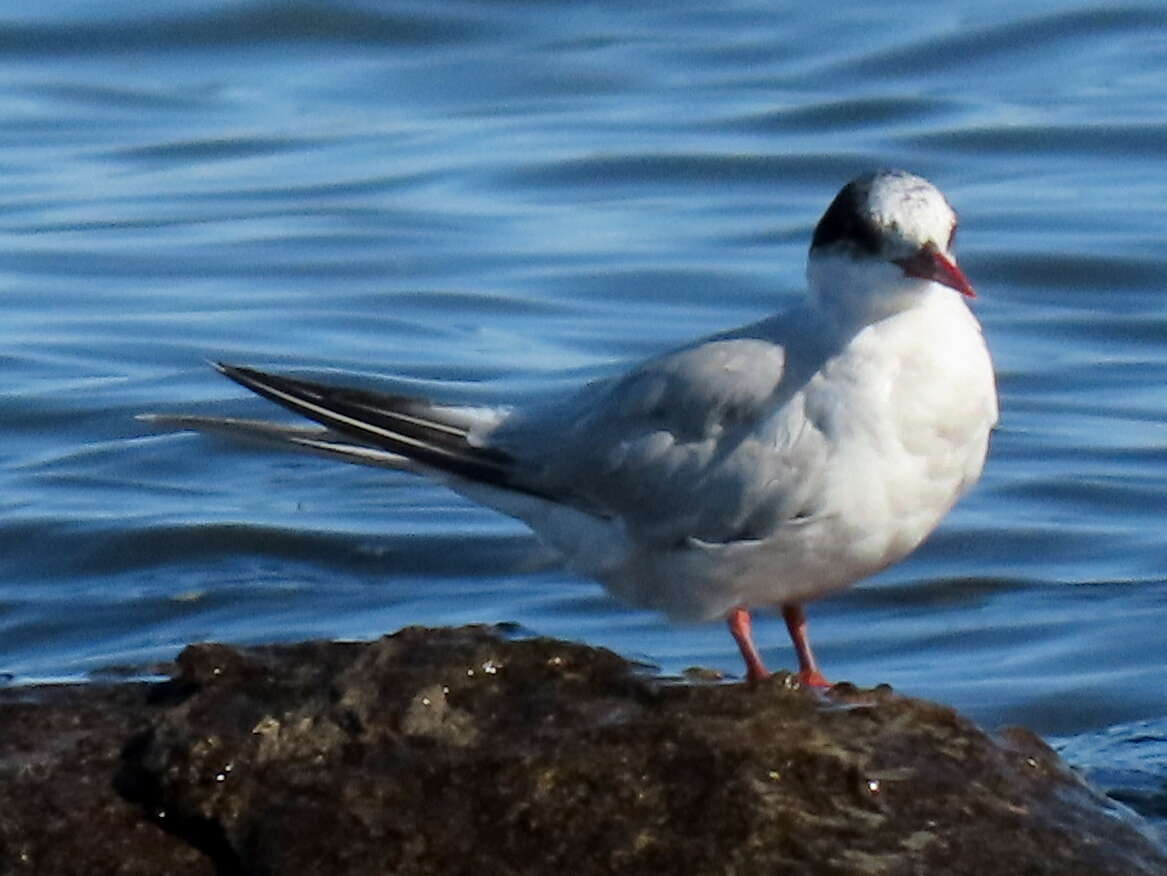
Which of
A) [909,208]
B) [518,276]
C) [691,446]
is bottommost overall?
[518,276]

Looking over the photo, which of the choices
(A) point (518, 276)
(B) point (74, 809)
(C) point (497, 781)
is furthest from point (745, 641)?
(A) point (518, 276)

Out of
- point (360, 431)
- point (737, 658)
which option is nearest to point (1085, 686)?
point (737, 658)

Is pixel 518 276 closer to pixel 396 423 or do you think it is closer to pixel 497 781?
pixel 396 423

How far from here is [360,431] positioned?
6453 millimetres

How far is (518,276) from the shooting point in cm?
1195

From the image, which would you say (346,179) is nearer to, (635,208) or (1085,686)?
(635,208)

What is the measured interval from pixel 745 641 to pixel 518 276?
6107 mm

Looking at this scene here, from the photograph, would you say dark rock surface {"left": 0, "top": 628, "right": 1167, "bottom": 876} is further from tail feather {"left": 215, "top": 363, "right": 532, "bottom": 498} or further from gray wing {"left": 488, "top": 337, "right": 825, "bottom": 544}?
tail feather {"left": 215, "top": 363, "right": 532, "bottom": 498}

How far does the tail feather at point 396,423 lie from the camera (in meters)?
6.41

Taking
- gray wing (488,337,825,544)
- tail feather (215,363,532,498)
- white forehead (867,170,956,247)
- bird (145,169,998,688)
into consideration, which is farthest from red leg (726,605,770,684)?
white forehead (867,170,956,247)

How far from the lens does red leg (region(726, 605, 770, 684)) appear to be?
586cm

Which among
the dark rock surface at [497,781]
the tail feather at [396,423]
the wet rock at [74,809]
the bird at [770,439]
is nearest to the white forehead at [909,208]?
the bird at [770,439]

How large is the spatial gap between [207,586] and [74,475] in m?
1.39

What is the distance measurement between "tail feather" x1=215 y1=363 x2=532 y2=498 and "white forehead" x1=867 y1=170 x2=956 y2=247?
1221 mm
